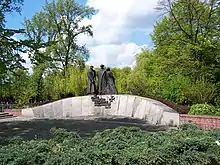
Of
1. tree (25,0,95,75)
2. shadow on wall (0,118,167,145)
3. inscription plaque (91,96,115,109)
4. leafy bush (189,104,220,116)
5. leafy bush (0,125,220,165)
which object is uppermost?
tree (25,0,95,75)

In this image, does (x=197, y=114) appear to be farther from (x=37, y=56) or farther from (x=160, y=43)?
(x=160, y=43)

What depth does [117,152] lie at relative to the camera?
4.53 meters

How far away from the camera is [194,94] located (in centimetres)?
1709

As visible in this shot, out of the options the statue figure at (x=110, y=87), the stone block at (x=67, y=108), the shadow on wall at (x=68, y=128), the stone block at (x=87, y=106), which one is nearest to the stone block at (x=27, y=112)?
the stone block at (x=67, y=108)

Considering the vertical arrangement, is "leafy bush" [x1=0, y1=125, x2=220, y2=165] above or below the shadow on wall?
above

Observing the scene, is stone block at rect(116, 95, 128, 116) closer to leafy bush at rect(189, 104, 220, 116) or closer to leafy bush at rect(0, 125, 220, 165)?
leafy bush at rect(189, 104, 220, 116)

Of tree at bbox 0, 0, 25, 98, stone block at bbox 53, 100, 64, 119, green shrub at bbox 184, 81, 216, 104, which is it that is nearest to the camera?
tree at bbox 0, 0, 25, 98

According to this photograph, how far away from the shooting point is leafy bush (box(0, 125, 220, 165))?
4203 mm

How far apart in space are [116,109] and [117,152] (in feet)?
49.1

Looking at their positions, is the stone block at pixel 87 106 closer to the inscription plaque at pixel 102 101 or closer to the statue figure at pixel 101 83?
the inscription plaque at pixel 102 101

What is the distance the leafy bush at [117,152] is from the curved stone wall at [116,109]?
943 cm

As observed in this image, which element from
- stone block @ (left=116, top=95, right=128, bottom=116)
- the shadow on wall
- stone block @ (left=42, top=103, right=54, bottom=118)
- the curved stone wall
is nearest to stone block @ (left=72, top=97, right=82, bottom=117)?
the curved stone wall

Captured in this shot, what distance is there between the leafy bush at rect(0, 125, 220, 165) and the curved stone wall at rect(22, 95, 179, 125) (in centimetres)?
943

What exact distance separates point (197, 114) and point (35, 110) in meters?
11.4
